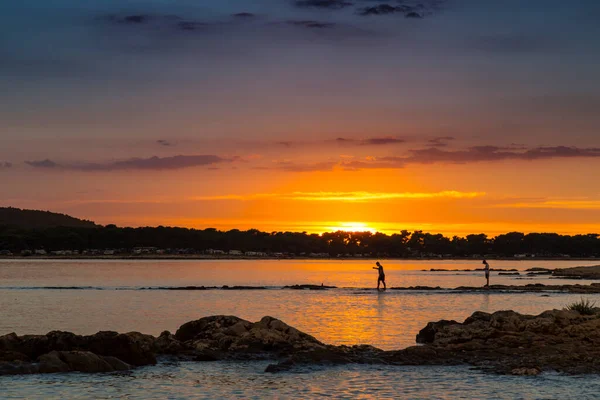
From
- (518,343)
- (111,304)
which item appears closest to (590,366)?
(518,343)

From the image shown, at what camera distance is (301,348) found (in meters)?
26.7

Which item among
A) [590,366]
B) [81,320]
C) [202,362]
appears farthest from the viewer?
[81,320]

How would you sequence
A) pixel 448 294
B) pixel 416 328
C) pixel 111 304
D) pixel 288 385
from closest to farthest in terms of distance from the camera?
pixel 288 385 → pixel 416 328 → pixel 111 304 → pixel 448 294

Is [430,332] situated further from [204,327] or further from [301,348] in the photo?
[204,327]

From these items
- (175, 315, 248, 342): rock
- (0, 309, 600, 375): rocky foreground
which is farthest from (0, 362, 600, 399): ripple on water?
(175, 315, 248, 342): rock

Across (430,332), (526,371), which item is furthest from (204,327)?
(526,371)

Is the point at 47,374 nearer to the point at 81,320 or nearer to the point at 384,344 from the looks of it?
the point at 384,344

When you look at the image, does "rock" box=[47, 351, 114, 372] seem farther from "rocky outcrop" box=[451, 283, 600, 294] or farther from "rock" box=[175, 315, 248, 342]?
"rocky outcrop" box=[451, 283, 600, 294]

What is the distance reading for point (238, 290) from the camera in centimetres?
6656

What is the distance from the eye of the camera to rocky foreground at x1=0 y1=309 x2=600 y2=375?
78.3ft

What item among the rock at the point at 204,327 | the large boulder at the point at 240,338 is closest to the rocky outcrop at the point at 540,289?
the rock at the point at 204,327

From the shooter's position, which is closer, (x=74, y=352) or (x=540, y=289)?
(x=74, y=352)

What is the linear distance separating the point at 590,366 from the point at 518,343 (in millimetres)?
3242

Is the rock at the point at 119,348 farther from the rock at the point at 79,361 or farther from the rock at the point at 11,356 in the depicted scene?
the rock at the point at 11,356
